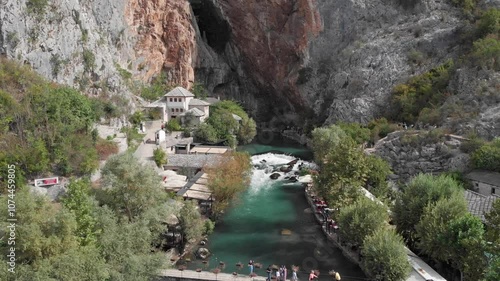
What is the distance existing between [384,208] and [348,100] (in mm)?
34412

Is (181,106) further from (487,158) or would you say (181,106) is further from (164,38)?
(487,158)

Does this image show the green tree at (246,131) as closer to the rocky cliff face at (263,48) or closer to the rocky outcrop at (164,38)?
the rocky cliff face at (263,48)


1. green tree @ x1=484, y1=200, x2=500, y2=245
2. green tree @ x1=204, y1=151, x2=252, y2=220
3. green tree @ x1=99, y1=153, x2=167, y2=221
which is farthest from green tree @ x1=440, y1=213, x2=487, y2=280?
green tree @ x1=99, y1=153, x2=167, y2=221

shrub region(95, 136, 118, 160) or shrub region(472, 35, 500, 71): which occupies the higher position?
shrub region(472, 35, 500, 71)

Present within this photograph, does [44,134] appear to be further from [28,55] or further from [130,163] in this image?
[28,55]

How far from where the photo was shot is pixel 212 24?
7575 cm

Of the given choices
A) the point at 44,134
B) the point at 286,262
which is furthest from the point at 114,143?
the point at 286,262

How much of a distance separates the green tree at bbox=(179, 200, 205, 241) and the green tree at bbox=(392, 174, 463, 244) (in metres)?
12.3

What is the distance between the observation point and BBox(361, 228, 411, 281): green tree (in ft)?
65.3

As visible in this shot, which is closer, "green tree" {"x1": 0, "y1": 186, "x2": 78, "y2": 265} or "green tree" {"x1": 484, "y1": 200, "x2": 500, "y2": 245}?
"green tree" {"x1": 0, "y1": 186, "x2": 78, "y2": 265}

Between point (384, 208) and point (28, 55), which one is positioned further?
point (28, 55)

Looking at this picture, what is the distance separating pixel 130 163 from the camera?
2447 cm

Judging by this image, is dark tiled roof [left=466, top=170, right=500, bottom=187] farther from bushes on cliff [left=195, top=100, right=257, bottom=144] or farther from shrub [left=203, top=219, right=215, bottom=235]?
bushes on cliff [left=195, top=100, right=257, bottom=144]

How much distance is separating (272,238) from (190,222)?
19.9ft
